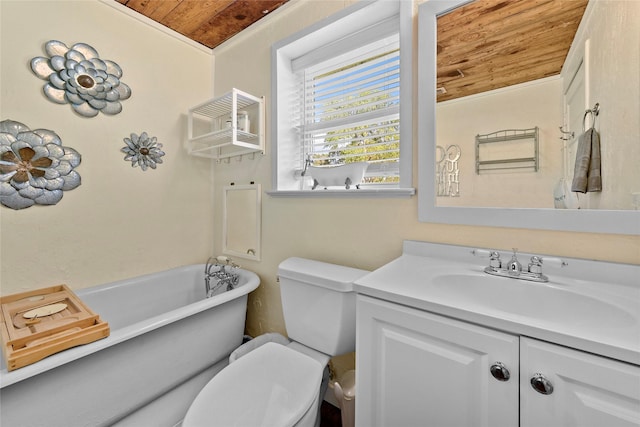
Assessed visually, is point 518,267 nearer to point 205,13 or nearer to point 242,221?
point 242,221

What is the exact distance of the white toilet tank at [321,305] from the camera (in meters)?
1.17

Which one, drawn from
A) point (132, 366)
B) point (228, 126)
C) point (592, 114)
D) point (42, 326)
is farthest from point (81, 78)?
point (592, 114)

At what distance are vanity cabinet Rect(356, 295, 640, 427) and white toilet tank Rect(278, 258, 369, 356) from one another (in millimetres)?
328

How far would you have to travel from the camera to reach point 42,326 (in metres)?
1.00

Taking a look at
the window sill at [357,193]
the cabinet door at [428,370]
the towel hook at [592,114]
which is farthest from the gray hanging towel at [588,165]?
the cabinet door at [428,370]

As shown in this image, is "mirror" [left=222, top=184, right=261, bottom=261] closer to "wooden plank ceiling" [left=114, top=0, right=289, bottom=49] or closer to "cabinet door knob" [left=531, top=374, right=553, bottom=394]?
"wooden plank ceiling" [left=114, top=0, right=289, bottom=49]

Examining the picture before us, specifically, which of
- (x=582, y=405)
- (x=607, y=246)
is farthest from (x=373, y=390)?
(x=607, y=246)

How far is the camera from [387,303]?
0.80 metres

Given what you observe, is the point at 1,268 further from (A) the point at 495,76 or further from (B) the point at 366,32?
(A) the point at 495,76

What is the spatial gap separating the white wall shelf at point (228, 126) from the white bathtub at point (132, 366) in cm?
90

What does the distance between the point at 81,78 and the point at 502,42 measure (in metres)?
2.23

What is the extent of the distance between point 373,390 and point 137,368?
102 cm

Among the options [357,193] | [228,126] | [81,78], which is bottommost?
[357,193]

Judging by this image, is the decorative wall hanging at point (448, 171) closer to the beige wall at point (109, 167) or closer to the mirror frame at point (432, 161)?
the mirror frame at point (432, 161)
